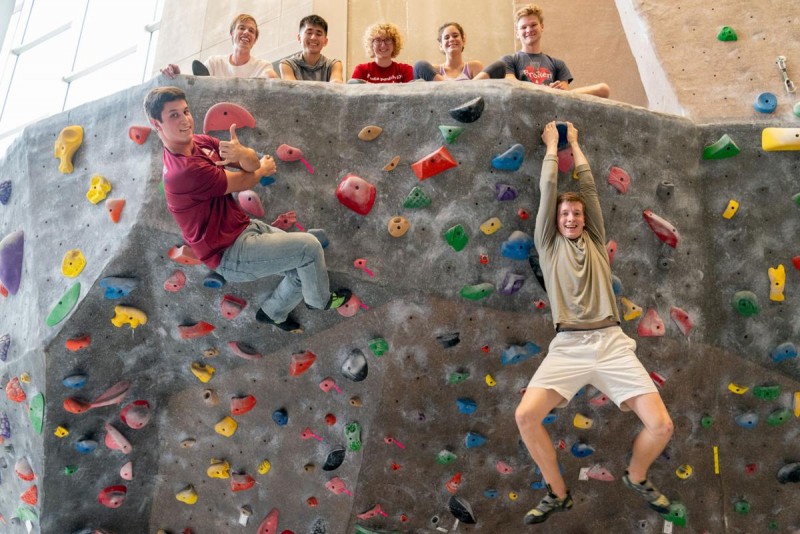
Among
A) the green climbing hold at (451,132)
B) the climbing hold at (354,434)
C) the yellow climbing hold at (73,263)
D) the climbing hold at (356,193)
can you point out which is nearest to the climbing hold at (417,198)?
the climbing hold at (356,193)

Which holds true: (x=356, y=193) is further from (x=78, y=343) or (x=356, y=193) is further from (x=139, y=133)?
(x=78, y=343)

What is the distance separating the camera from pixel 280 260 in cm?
373

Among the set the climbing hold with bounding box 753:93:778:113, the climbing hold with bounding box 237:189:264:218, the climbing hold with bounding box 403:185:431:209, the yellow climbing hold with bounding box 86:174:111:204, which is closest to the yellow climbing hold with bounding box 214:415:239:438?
the climbing hold with bounding box 237:189:264:218

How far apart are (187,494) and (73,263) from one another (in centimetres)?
167

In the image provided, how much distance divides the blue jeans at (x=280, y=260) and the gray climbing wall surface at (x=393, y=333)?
276 millimetres

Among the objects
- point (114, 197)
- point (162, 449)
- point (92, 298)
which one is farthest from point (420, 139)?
point (162, 449)

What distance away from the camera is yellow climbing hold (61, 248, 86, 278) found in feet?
13.9

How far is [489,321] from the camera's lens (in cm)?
422

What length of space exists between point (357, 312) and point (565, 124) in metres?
1.55

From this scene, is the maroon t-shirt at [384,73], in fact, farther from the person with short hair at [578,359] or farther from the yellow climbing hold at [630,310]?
the yellow climbing hold at [630,310]

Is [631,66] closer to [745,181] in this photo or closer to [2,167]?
[745,181]

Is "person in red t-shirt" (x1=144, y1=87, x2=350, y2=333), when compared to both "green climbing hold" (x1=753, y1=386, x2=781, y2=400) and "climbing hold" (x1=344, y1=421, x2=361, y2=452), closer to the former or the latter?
"climbing hold" (x1=344, y1=421, x2=361, y2=452)

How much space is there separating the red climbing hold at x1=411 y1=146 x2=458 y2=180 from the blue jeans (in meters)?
0.72

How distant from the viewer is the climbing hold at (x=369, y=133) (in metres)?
4.12
